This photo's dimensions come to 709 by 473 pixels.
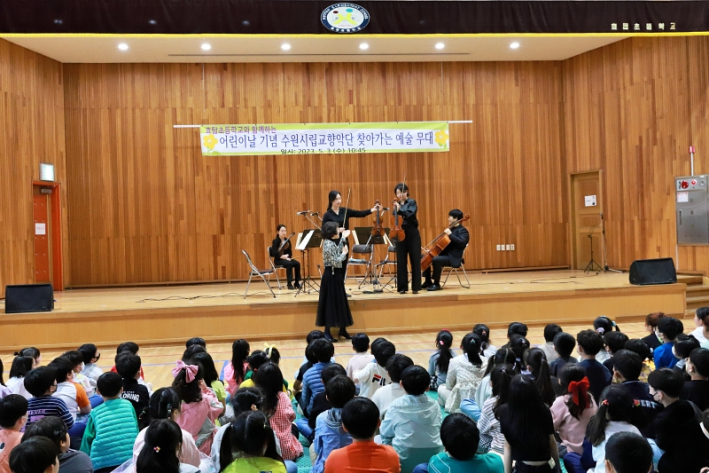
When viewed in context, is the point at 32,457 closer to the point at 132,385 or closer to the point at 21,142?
the point at 132,385

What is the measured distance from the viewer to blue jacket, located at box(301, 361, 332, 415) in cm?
437

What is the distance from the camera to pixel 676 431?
299cm

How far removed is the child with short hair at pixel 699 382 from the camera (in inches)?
137

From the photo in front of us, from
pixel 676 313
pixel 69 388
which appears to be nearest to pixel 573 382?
pixel 69 388

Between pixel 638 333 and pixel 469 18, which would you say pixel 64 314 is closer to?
pixel 469 18

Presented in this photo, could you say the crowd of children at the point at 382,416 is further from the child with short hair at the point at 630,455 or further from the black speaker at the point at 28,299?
the black speaker at the point at 28,299

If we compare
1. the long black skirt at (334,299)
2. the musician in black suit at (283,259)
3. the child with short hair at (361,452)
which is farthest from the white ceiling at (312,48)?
the child with short hair at (361,452)

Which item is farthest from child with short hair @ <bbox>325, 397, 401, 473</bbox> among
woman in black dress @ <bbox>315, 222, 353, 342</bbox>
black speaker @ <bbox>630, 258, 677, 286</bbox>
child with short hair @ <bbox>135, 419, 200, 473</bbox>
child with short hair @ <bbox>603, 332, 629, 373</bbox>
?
black speaker @ <bbox>630, 258, 677, 286</bbox>

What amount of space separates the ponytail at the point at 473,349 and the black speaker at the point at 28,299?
6616 millimetres

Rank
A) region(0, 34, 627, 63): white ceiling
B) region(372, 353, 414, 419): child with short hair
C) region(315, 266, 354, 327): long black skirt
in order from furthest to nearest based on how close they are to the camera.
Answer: region(0, 34, 627, 63): white ceiling
region(315, 266, 354, 327): long black skirt
region(372, 353, 414, 419): child with short hair

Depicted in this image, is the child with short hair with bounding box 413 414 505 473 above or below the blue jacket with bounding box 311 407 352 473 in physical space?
above

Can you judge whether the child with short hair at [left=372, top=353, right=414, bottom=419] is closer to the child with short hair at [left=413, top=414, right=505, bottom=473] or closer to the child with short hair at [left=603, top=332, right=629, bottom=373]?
the child with short hair at [left=413, top=414, right=505, bottom=473]

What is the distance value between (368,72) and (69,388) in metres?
10.7

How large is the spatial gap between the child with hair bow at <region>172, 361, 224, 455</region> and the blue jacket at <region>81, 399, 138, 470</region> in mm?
280
